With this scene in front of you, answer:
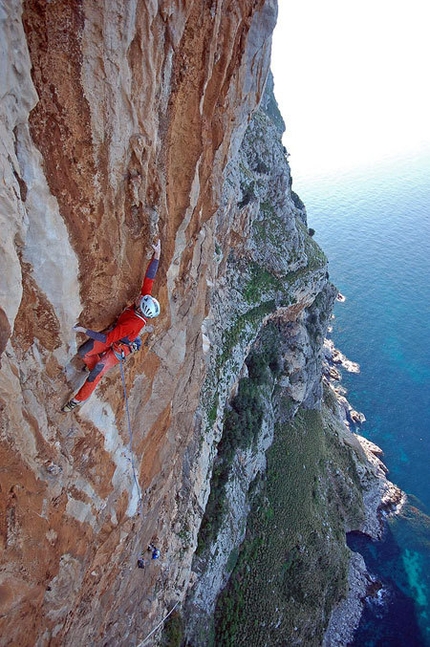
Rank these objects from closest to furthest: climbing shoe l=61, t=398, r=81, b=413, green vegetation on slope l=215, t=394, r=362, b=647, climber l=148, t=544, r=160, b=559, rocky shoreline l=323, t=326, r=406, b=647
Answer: climbing shoe l=61, t=398, r=81, b=413, climber l=148, t=544, r=160, b=559, green vegetation on slope l=215, t=394, r=362, b=647, rocky shoreline l=323, t=326, r=406, b=647

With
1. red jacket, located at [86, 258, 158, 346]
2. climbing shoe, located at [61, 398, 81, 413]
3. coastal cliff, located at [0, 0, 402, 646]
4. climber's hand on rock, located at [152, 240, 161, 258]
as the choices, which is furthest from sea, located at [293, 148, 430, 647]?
climber's hand on rock, located at [152, 240, 161, 258]

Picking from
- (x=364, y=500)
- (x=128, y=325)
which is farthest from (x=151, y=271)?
(x=364, y=500)

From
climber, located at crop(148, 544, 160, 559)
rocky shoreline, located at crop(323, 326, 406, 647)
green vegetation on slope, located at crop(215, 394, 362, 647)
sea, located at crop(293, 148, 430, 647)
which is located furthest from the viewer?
sea, located at crop(293, 148, 430, 647)

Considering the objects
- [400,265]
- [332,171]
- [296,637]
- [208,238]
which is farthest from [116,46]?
[332,171]

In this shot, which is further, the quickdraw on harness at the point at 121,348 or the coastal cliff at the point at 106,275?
the quickdraw on harness at the point at 121,348

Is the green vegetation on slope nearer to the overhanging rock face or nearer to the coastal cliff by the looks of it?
the coastal cliff

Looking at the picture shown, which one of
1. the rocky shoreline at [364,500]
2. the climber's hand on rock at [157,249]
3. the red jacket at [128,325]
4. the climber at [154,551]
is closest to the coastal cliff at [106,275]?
the climber's hand on rock at [157,249]

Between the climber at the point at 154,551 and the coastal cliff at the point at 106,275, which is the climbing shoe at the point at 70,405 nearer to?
the coastal cliff at the point at 106,275
